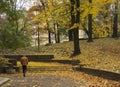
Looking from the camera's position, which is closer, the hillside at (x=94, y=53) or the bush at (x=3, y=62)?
the bush at (x=3, y=62)

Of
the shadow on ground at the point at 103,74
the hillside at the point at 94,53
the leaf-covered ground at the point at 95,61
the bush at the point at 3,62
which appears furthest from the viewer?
the hillside at the point at 94,53

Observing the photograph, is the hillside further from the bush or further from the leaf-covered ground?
the bush

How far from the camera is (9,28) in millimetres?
53625

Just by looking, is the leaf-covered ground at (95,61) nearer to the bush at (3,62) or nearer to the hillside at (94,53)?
the hillside at (94,53)

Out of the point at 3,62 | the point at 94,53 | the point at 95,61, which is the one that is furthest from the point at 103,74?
the point at 94,53

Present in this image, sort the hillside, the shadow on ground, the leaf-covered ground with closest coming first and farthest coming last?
the shadow on ground < the leaf-covered ground < the hillside

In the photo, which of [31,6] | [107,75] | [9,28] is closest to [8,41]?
[9,28]

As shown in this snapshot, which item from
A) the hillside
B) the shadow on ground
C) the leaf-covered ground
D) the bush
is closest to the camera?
the shadow on ground

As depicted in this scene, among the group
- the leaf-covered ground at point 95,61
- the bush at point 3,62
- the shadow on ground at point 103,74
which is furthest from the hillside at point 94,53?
the bush at point 3,62

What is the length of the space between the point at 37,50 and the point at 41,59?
5.68 meters

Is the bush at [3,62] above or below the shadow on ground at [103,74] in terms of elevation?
above

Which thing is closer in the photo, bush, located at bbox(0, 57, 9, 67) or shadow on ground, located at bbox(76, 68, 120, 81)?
shadow on ground, located at bbox(76, 68, 120, 81)

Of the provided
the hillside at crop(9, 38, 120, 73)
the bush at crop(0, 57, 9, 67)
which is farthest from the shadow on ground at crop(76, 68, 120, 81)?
the bush at crop(0, 57, 9, 67)

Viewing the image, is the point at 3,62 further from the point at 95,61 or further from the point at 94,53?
the point at 94,53
